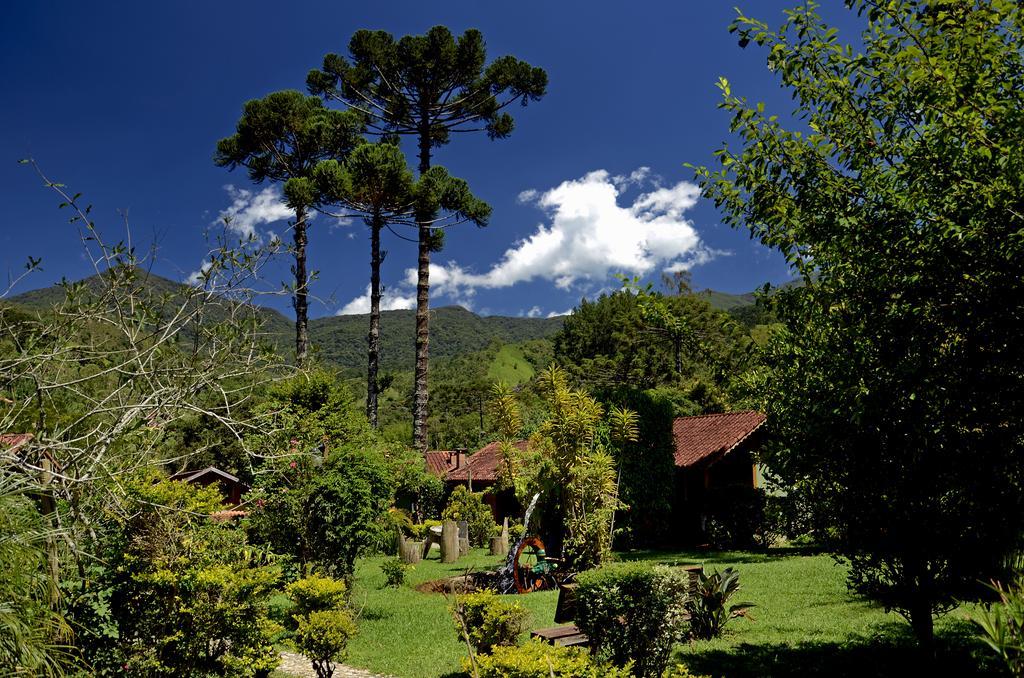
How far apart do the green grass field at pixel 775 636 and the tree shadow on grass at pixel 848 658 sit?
0.01 metres

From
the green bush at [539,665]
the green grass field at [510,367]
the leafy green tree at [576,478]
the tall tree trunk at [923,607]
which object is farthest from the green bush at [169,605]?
the green grass field at [510,367]

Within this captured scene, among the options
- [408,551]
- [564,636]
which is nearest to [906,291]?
[564,636]

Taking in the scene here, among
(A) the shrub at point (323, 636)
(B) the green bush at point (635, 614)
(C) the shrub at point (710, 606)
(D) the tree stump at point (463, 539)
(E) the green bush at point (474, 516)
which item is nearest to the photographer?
(B) the green bush at point (635, 614)

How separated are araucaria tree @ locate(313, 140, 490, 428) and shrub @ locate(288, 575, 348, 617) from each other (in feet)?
38.1

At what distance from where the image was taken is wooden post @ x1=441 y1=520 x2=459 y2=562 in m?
18.8

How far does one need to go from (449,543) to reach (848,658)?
42.5ft

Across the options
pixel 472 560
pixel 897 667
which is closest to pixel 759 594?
pixel 897 667

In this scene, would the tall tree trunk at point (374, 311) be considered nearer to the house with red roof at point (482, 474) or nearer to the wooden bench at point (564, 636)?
the house with red roof at point (482, 474)

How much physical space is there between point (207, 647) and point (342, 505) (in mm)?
3973

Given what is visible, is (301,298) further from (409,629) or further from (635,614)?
(635,614)

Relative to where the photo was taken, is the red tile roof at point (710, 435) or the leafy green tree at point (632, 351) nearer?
the red tile roof at point (710, 435)

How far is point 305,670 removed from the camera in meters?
8.81

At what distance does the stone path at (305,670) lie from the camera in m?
8.30

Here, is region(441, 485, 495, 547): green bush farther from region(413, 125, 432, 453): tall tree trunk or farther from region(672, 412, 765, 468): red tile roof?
region(672, 412, 765, 468): red tile roof
